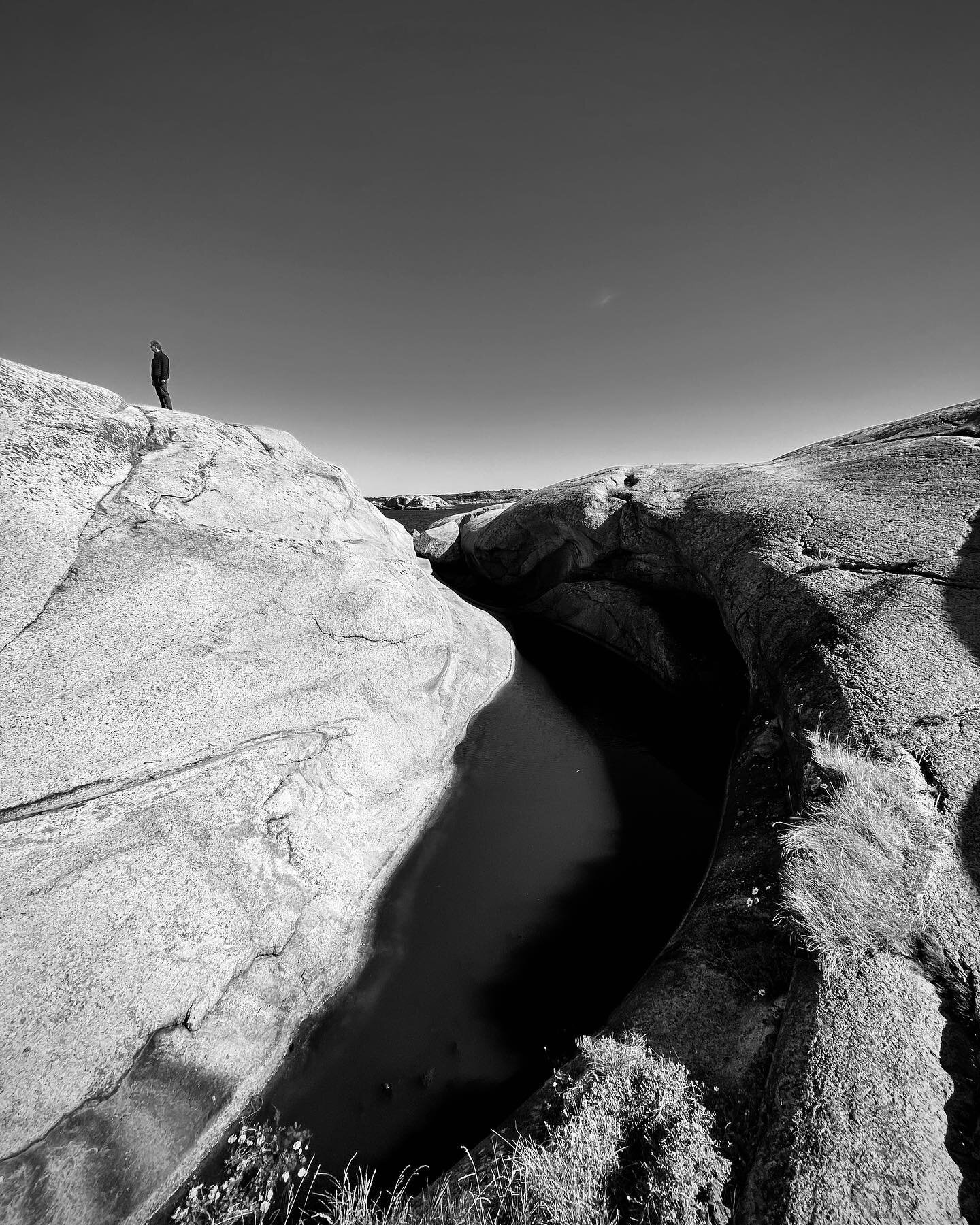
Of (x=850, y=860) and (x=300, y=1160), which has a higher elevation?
(x=850, y=860)

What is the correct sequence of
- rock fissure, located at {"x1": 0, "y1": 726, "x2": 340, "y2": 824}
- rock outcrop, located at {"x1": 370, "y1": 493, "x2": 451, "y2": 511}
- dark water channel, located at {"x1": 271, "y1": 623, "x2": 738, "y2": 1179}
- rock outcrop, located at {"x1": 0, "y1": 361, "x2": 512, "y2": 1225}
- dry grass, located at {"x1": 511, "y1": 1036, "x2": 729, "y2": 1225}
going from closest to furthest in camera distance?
dry grass, located at {"x1": 511, "y1": 1036, "x2": 729, "y2": 1225}, rock outcrop, located at {"x1": 0, "y1": 361, "x2": 512, "y2": 1225}, dark water channel, located at {"x1": 271, "y1": 623, "x2": 738, "y2": 1179}, rock fissure, located at {"x1": 0, "y1": 726, "x2": 340, "y2": 824}, rock outcrop, located at {"x1": 370, "y1": 493, "x2": 451, "y2": 511}

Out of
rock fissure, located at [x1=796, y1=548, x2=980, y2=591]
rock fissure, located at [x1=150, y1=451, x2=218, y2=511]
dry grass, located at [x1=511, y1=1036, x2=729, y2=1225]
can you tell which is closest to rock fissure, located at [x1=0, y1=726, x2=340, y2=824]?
rock fissure, located at [x1=150, y1=451, x2=218, y2=511]

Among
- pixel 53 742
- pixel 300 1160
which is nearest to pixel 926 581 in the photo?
pixel 300 1160

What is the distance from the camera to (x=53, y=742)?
12.0 feet

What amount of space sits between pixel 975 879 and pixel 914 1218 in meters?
1.92

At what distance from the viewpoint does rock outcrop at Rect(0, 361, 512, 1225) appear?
2.71 metres

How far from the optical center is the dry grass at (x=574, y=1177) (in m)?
2.06

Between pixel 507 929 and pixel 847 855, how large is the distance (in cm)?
288

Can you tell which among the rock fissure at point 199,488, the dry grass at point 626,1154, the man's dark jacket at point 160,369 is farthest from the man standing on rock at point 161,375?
the dry grass at point 626,1154

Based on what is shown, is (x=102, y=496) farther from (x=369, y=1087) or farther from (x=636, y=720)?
(x=636, y=720)

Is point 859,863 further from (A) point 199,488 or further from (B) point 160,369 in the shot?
(B) point 160,369

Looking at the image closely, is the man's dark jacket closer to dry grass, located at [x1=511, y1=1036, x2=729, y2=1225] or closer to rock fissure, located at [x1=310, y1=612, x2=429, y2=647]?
rock fissure, located at [x1=310, y1=612, x2=429, y2=647]

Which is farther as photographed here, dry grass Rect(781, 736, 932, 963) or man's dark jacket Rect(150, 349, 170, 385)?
man's dark jacket Rect(150, 349, 170, 385)

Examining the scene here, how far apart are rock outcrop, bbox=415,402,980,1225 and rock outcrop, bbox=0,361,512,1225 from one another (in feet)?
9.35
